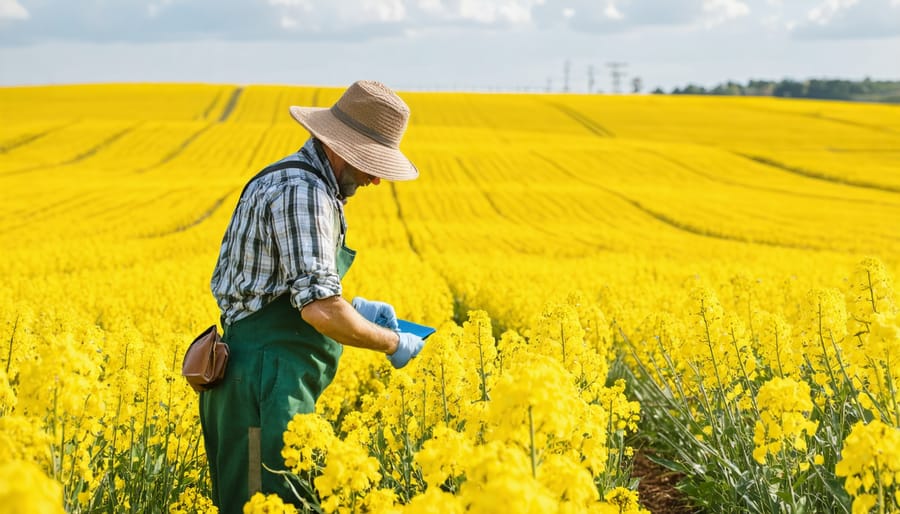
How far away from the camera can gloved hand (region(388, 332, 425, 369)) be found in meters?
3.57

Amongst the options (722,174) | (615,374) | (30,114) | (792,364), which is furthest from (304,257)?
(30,114)

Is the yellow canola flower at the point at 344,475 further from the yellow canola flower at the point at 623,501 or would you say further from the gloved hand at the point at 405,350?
the gloved hand at the point at 405,350

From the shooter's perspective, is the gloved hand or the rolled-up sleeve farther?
the gloved hand

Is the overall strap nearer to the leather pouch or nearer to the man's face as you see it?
the man's face

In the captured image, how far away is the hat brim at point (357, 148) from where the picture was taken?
134 inches

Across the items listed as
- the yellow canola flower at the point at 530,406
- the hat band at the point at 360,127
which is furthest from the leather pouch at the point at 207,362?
the yellow canola flower at the point at 530,406

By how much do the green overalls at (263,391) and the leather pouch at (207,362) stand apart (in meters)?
0.07

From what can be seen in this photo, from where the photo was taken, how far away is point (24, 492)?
138cm

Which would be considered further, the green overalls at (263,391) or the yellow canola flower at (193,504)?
the yellow canola flower at (193,504)

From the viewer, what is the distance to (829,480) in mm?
3840

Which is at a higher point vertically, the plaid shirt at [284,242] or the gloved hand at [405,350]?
the plaid shirt at [284,242]

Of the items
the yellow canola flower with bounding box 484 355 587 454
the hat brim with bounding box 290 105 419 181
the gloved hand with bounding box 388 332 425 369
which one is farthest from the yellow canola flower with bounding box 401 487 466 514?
the hat brim with bounding box 290 105 419 181

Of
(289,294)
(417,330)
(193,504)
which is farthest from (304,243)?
(193,504)

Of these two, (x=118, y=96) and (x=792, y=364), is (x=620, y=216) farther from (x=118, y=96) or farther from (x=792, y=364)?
(x=118, y=96)
